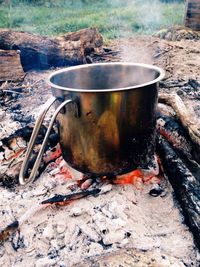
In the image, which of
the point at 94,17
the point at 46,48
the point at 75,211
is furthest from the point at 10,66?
the point at 94,17

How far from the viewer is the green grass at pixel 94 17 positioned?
30.8ft

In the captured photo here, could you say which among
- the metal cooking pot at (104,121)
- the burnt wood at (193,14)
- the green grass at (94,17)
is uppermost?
the metal cooking pot at (104,121)


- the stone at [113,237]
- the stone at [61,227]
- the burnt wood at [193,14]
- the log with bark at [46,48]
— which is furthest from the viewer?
the burnt wood at [193,14]

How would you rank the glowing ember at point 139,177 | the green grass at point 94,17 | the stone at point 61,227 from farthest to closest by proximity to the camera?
the green grass at point 94,17, the glowing ember at point 139,177, the stone at point 61,227

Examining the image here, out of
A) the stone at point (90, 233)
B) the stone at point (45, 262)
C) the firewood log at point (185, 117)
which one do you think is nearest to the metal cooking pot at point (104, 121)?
the stone at point (90, 233)

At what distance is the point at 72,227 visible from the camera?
191 centimetres

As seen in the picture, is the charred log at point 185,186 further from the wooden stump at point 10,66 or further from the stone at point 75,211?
the wooden stump at point 10,66

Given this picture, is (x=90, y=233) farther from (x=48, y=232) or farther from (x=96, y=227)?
(x=48, y=232)

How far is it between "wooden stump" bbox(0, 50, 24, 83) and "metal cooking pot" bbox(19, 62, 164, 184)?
2.76 metres

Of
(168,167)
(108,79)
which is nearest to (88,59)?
(108,79)

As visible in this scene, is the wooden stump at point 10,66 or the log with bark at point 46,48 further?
the log with bark at point 46,48

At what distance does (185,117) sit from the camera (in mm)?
→ 2643

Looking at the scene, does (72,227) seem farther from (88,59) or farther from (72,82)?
(88,59)

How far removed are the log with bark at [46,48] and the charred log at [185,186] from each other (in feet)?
11.1
